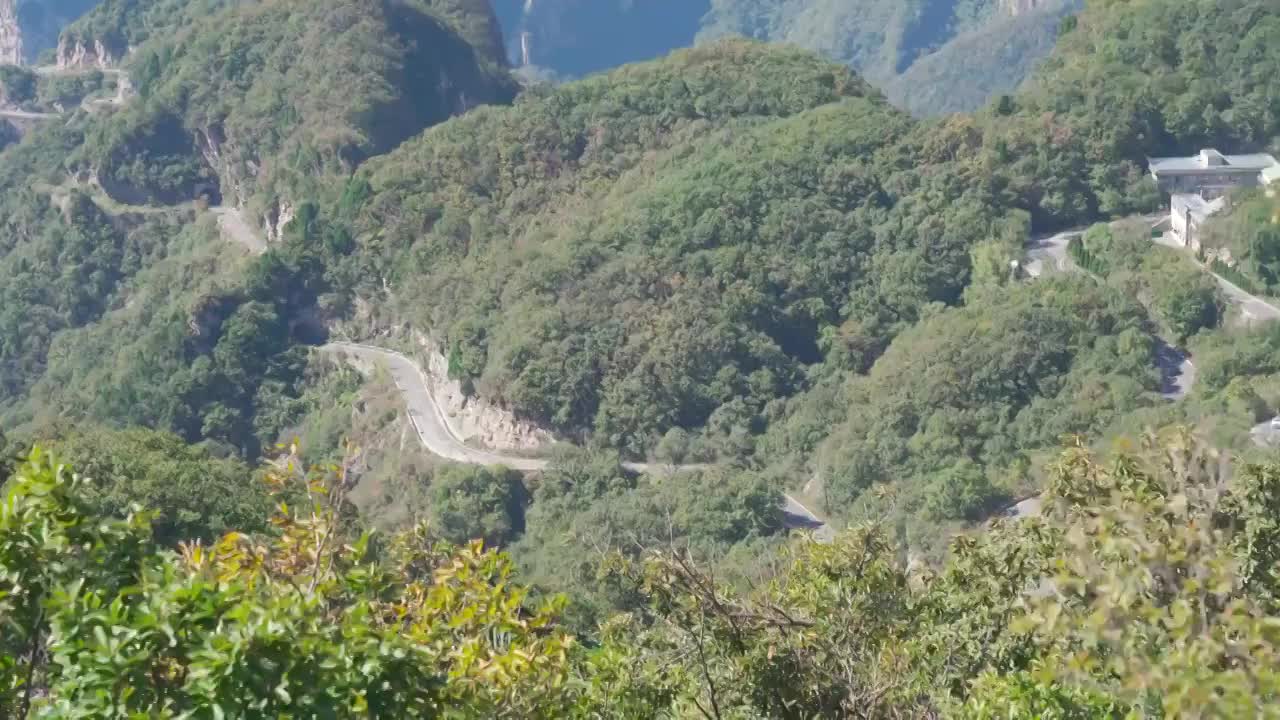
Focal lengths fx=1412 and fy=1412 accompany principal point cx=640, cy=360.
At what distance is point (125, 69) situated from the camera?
262 feet

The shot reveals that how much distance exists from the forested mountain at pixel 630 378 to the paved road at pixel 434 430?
58 centimetres

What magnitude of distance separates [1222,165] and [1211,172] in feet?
1.64

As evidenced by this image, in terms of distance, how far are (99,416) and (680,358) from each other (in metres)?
21.5

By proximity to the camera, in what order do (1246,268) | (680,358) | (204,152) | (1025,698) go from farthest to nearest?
(204,152) < (680,358) < (1246,268) < (1025,698)

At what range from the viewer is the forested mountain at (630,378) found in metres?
6.18

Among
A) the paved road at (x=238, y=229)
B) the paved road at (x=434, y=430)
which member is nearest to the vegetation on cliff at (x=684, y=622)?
the paved road at (x=434, y=430)

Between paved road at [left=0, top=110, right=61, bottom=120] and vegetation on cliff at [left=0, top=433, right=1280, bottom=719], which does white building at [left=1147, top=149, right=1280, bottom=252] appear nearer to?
vegetation on cliff at [left=0, top=433, right=1280, bottom=719]

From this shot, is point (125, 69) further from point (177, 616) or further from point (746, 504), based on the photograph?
point (177, 616)

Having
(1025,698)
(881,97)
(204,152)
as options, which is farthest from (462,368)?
(1025,698)

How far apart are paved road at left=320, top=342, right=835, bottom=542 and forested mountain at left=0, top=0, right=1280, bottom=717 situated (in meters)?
0.58

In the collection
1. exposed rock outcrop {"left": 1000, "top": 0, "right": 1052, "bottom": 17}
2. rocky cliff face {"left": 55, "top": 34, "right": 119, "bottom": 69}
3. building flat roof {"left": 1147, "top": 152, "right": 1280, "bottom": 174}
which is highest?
rocky cliff face {"left": 55, "top": 34, "right": 119, "bottom": 69}

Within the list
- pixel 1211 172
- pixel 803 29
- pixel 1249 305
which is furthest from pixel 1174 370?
pixel 803 29

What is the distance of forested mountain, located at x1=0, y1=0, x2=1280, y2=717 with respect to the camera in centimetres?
618

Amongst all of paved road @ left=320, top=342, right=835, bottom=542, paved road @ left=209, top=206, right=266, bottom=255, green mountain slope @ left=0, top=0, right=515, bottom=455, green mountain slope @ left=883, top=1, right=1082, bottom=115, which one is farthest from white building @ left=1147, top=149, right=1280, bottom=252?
green mountain slope @ left=883, top=1, right=1082, bottom=115
